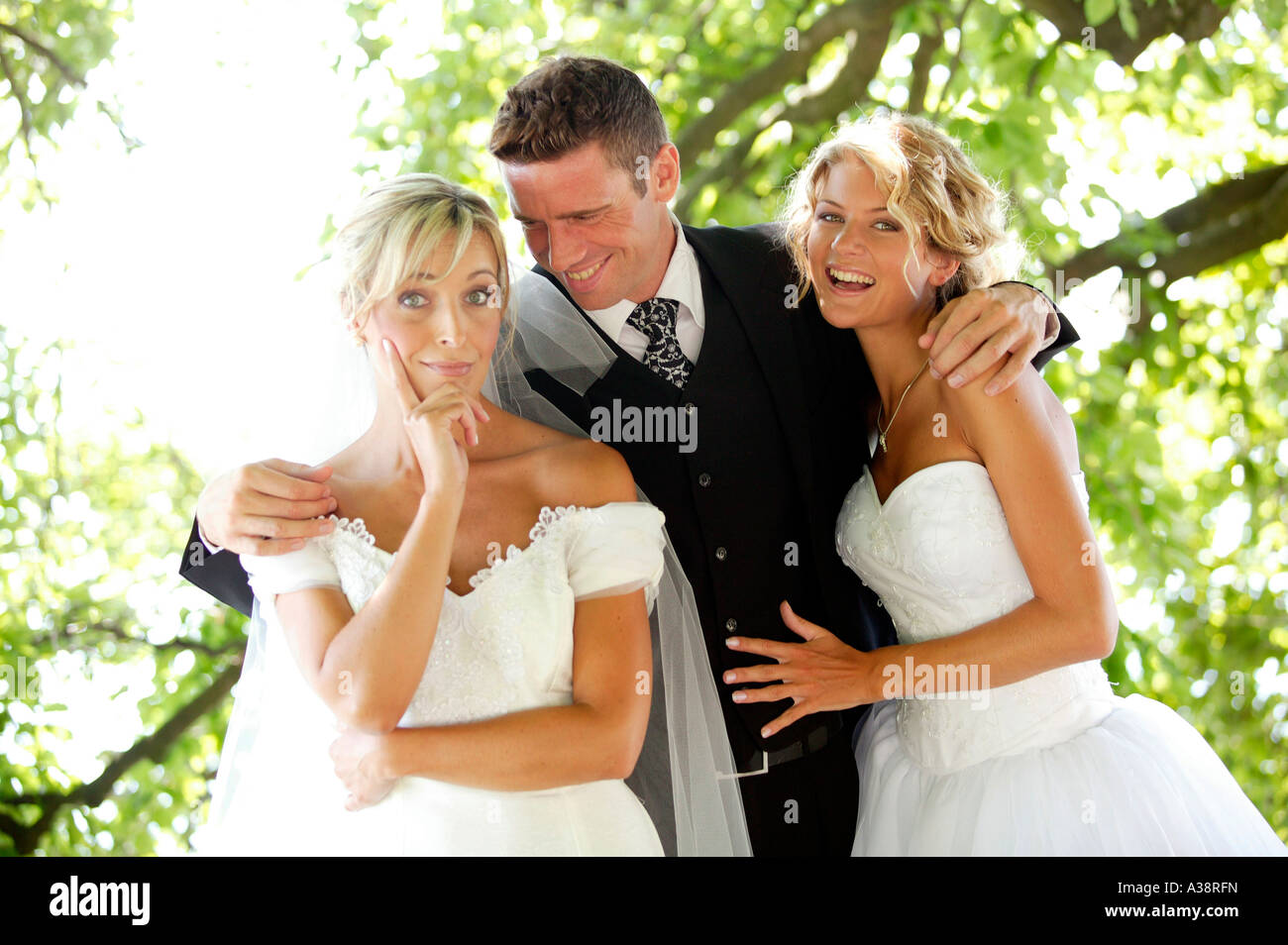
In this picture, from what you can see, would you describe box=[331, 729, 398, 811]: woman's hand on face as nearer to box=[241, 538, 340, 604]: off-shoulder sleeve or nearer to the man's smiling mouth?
box=[241, 538, 340, 604]: off-shoulder sleeve

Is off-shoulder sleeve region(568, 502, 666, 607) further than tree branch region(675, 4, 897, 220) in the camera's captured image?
No

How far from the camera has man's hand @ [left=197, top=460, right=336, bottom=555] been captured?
1837mm

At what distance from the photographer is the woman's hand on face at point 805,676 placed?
2.12 m

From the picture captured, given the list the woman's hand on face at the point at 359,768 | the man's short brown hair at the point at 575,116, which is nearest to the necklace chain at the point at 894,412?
the man's short brown hair at the point at 575,116

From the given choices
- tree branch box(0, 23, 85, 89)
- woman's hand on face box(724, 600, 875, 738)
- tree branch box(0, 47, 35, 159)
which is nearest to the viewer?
woman's hand on face box(724, 600, 875, 738)

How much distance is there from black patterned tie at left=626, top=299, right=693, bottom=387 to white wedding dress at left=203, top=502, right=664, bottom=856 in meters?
0.45

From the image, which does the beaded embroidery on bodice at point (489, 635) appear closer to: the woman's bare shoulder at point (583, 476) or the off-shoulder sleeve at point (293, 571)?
the off-shoulder sleeve at point (293, 571)

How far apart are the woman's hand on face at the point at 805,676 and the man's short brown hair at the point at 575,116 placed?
99 centimetres

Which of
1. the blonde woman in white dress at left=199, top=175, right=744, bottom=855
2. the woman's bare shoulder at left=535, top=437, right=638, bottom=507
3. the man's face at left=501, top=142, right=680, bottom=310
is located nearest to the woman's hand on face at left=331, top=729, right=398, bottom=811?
the blonde woman in white dress at left=199, top=175, right=744, bottom=855

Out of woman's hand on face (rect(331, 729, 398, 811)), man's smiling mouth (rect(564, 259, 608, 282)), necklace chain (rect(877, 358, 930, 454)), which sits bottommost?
woman's hand on face (rect(331, 729, 398, 811))

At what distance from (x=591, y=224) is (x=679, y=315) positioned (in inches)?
10.3

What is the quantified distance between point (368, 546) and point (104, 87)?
2.78m
